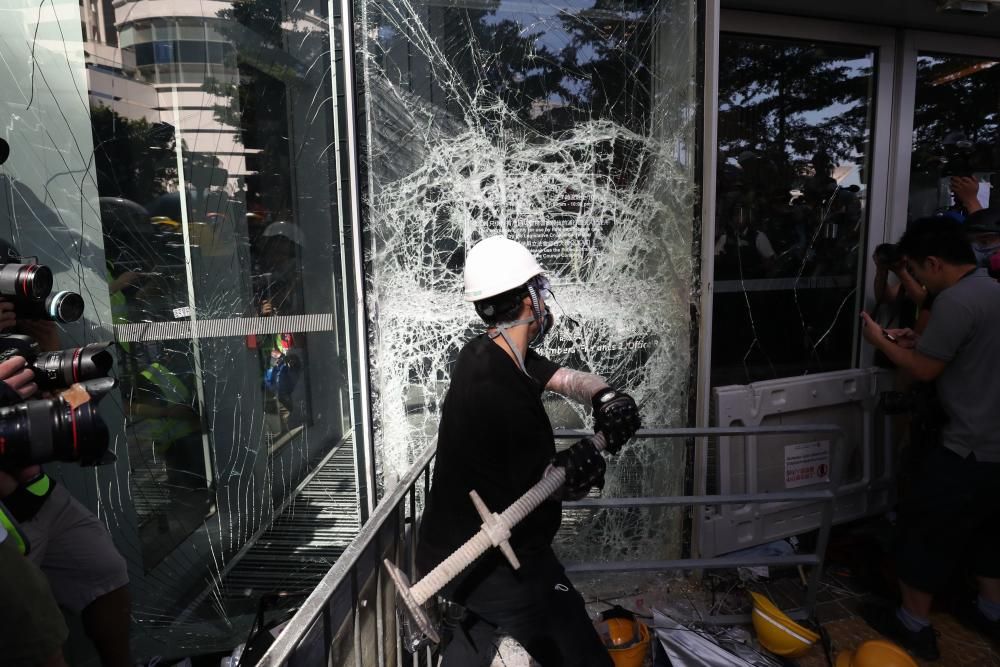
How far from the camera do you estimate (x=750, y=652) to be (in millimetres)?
2635

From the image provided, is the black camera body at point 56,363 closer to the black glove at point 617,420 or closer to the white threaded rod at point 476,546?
the white threaded rod at point 476,546

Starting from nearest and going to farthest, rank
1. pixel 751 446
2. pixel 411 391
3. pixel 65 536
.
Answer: pixel 65 536 < pixel 411 391 < pixel 751 446

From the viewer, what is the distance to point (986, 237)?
10.5ft

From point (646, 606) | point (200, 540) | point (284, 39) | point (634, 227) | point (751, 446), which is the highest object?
point (284, 39)

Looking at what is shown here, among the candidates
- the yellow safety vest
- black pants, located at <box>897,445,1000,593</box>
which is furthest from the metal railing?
the yellow safety vest

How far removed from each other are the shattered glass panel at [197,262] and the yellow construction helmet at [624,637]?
5.03 ft

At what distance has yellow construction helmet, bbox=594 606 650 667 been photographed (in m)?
2.55

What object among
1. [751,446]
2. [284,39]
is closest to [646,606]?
[751,446]

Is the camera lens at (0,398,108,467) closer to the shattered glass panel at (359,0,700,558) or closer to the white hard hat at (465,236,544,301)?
the white hard hat at (465,236,544,301)

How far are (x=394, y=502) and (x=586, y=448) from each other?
0.68 meters

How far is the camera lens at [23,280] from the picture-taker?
6.50 feet

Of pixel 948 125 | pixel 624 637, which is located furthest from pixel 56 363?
pixel 948 125

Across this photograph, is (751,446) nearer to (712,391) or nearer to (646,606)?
(712,391)

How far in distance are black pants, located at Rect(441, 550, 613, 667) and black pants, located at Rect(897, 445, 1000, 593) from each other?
1789mm
